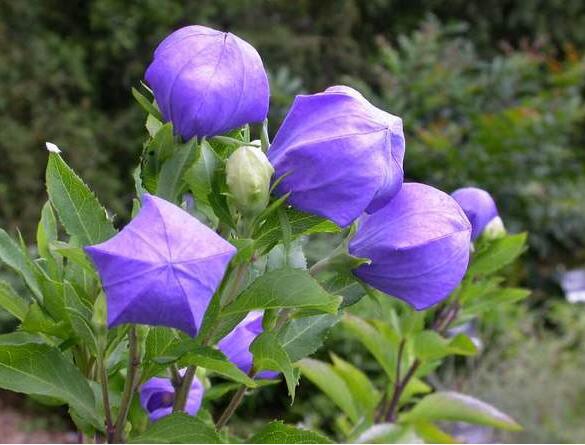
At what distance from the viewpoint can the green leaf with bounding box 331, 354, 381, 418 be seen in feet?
3.37

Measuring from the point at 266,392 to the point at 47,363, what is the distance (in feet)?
9.00

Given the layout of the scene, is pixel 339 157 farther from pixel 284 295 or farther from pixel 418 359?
pixel 418 359

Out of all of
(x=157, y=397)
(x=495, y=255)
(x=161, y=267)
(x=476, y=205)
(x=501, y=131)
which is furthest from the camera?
(x=501, y=131)

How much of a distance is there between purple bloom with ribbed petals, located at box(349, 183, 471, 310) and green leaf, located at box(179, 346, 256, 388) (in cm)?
11

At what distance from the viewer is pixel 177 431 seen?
0.50m

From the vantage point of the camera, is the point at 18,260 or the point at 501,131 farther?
the point at 501,131

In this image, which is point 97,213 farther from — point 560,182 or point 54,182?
point 560,182

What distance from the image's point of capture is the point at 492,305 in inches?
39.5

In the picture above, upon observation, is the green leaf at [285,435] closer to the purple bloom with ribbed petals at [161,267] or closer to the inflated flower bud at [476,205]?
the purple bloom with ribbed petals at [161,267]

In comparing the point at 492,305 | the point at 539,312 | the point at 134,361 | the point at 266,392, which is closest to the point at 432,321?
the point at 492,305

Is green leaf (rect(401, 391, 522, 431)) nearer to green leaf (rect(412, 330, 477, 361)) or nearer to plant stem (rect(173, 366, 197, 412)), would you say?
green leaf (rect(412, 330, 477, 361))

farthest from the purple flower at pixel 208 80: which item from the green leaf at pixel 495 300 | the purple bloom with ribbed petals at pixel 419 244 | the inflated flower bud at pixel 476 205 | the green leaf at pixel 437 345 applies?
the green leaf at pixel 495 300

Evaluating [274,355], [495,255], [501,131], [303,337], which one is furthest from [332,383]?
[501,131]

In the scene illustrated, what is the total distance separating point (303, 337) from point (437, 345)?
0.34 m
